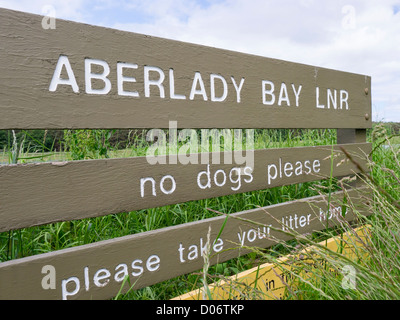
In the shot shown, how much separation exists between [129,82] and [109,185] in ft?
1.52

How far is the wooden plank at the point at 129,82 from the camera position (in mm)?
1240

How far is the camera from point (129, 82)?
1.48 meters

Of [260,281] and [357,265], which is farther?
[260,281]

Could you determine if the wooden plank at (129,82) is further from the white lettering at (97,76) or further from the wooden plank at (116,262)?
the wooden plank at (116,262)

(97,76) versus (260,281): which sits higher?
(97,76)

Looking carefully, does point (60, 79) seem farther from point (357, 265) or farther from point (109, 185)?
point (357, 265)

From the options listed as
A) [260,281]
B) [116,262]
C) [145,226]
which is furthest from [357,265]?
[145,226]

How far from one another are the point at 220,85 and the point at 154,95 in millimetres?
427

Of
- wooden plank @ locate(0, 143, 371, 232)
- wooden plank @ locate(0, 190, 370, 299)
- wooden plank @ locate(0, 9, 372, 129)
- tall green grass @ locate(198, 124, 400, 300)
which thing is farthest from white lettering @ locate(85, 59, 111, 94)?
tall green grass @ locate(198, 124, 400, 300)

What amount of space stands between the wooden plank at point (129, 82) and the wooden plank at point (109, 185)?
177mm

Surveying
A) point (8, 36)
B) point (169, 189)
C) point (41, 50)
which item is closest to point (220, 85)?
point (169, 189)

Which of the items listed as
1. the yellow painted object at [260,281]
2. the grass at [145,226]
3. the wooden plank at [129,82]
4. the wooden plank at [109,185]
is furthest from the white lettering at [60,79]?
the yellow painted object at [260,281]

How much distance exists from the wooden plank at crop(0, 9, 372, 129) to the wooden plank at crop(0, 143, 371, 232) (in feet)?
0.58

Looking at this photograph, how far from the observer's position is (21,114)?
4.03ft
